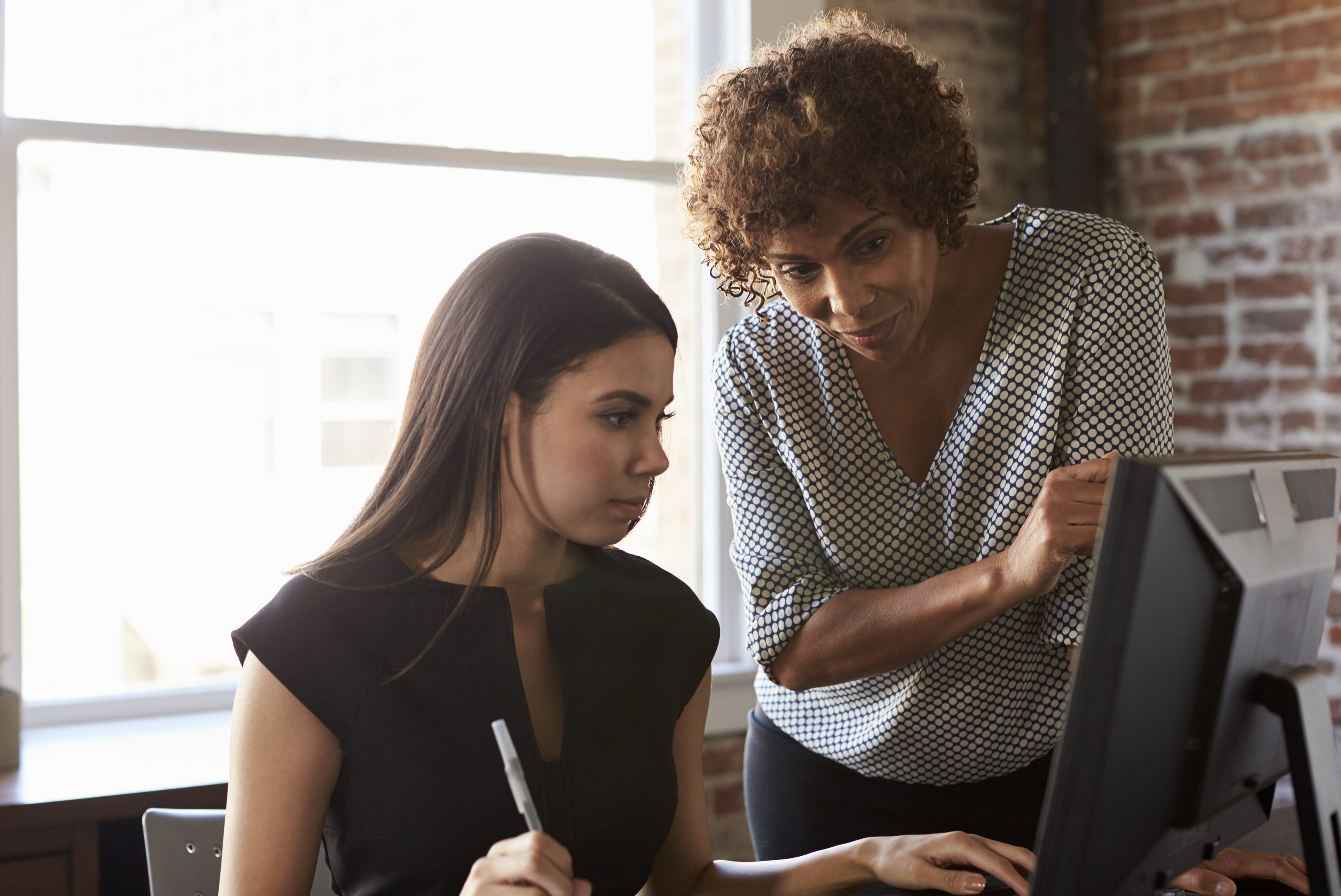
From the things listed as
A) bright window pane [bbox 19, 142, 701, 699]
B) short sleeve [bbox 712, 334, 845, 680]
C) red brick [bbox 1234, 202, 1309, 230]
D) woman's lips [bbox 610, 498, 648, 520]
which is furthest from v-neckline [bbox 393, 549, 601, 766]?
red brick [bbox 1234, 202, 1309, 230]

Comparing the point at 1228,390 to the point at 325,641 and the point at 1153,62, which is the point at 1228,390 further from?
the point at 325,641

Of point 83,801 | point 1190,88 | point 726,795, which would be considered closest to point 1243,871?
point 83,801

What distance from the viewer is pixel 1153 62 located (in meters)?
3.08

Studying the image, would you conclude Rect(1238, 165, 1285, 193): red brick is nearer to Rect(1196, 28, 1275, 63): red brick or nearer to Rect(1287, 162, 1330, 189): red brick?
Rect(1287, 162, 1330, 189): red brick

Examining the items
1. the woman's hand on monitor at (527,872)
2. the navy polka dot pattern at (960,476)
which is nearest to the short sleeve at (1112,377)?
the navy polka dot pattern at (960,476)

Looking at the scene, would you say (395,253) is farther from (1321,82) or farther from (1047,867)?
(1047,867)

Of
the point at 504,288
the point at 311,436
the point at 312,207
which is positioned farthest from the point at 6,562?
the point at 504,288

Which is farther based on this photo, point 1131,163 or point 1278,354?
point 1131,163

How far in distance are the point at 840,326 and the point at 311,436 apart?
1.53 m

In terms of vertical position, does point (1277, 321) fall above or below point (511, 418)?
above

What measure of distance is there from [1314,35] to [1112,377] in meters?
1.77

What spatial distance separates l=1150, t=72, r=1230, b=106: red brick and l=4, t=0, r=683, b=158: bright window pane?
116 centimetres

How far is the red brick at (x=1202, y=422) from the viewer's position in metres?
2.96

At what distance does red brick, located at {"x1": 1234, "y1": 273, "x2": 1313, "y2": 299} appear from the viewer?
2.78 metres
